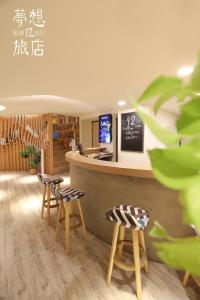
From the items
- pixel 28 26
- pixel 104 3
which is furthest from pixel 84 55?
pixel 104 3

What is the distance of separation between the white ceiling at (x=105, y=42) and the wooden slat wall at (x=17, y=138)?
5.11 m

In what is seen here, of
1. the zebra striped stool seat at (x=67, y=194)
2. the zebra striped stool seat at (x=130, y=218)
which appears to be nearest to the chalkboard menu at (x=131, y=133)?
the zebra striped stool seat at (x=67, y=194)

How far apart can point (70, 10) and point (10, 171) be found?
7.99m

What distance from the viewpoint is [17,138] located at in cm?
831

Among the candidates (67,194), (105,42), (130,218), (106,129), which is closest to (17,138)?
(106,129)

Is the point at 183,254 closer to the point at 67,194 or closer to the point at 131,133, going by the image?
the point at 67,194

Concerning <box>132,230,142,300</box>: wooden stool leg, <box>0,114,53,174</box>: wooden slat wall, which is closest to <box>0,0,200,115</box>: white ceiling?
<box>132,230,142,300</box>: wooden stool leg

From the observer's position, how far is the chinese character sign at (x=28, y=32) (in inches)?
60.7

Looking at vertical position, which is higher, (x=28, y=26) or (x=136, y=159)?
(x=28, y=26)

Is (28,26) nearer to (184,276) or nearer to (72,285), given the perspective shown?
(72,285)

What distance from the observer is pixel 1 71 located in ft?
8.30

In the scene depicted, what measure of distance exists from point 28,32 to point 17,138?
7.21 meters

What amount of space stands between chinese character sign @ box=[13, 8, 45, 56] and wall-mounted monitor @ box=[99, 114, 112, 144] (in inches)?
176

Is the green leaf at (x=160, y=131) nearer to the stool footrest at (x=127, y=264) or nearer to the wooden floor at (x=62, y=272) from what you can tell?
the stool footrest at (x=127, y=264)
